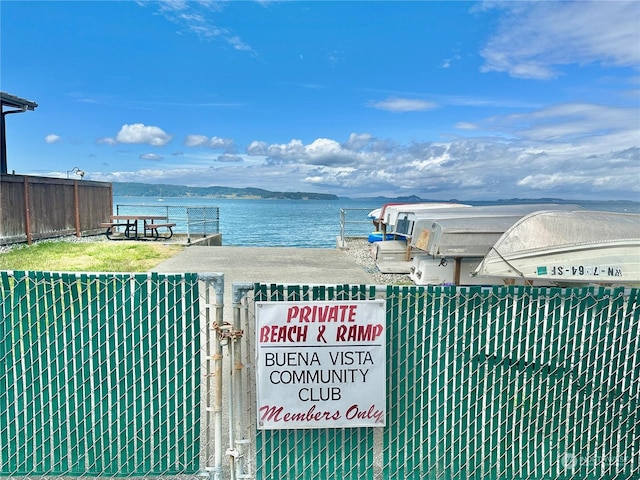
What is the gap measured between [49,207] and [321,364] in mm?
17073

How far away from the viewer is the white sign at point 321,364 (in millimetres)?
2869

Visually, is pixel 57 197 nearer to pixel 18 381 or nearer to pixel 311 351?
pixel 18 381

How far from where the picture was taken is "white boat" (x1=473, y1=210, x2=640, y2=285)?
6594mm

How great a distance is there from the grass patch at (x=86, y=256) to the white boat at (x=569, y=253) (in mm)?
8543

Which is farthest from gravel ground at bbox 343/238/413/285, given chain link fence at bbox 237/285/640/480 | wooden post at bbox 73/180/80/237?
wooden post at bbox 73/180/80/237

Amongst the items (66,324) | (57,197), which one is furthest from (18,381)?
(57,197)

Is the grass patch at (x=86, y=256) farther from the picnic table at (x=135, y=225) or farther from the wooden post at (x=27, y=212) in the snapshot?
the picnic table at (x=135, y=225)

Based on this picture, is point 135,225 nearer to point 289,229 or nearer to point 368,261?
point 368,261

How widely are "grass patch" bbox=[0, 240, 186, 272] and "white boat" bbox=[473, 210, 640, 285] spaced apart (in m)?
8.54

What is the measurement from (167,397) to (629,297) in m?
3.24

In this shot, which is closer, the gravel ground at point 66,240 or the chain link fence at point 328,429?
the chain link fence at point 328,429

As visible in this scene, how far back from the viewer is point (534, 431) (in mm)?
3084

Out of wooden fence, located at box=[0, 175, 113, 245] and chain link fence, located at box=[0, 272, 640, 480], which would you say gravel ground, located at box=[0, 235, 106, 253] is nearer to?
wooden fence, located at box=[0, 175, 113, 245]

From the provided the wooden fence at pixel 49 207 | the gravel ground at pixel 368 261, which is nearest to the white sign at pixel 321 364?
the gravel ground at pixel 368 261
